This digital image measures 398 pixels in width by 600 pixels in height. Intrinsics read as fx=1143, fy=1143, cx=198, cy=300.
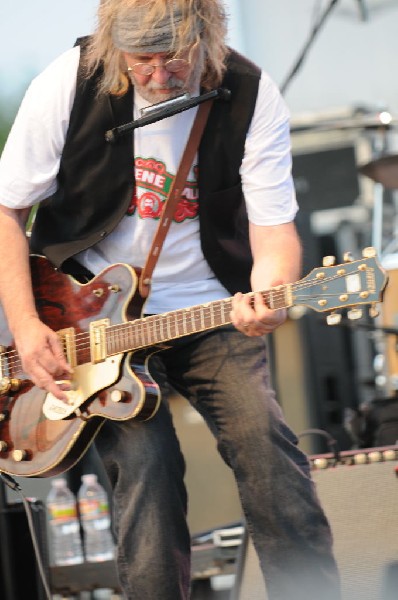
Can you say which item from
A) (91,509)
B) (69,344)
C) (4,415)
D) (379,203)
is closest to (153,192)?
(69,344)

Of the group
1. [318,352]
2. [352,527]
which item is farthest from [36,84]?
[318,352]

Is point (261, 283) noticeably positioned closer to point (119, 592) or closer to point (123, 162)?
point (123, 162)

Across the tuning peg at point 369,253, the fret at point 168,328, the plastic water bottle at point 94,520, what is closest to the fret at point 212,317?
the fret at point 168,328

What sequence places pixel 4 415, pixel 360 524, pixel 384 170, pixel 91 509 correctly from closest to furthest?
pixel 4 415, pixel 360 524, pixel 384 170, pixel 91 509

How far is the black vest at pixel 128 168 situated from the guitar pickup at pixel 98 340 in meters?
0.21

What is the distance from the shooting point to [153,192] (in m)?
3.04

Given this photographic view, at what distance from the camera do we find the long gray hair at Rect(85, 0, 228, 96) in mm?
2859

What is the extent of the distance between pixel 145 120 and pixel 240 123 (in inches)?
10.4

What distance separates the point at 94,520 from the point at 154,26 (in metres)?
3.18

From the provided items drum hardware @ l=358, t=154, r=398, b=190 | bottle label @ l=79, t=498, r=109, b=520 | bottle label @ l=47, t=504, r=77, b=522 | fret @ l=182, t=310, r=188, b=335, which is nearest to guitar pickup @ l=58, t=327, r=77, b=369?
fret @ l=182, t=310, r=188, b=335

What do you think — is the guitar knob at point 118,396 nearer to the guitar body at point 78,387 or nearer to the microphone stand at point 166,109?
the guitar body at point 78,387

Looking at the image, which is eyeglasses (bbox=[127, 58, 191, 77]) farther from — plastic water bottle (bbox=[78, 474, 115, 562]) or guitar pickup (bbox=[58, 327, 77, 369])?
plastic water bottle (bbox=[78, 474, 115, 562])

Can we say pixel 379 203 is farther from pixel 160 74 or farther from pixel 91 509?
pixel 160 74

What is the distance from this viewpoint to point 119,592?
464 centimetres
